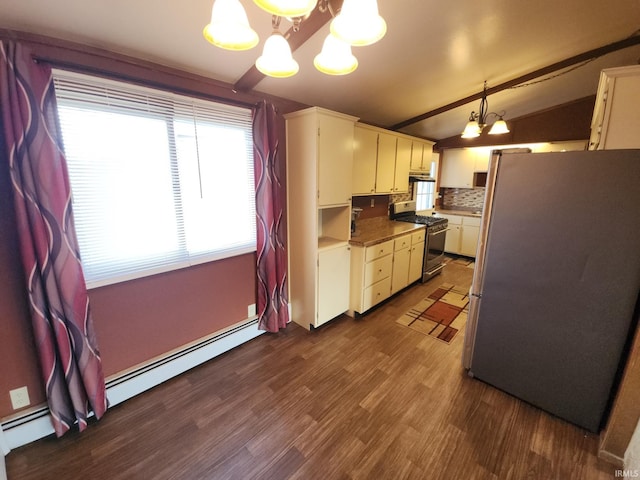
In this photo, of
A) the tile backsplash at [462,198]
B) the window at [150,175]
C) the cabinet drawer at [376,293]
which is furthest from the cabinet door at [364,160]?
the tile backsplash at [462,198]

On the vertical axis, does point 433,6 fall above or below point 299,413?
above

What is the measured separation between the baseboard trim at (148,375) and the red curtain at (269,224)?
0.25m

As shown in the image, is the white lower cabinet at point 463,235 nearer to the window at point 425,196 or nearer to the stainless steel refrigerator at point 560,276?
the window at point 425,196

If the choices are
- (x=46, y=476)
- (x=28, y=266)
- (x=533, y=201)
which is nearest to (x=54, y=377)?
(x=46, y=476)

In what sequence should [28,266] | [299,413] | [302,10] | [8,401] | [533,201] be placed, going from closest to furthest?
[302,10] → [28,266] → [8,401] → [533,201] → [299,413]

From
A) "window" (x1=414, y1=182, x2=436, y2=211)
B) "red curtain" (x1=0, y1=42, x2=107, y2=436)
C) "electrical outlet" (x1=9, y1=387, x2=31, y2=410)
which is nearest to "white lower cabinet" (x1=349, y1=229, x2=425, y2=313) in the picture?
"window" (x1=414, y1=182, x2=436, y2=211)

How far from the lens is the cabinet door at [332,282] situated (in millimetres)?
2611

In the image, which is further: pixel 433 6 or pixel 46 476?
pixel 433 6

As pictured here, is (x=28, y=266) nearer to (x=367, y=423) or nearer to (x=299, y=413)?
(x=299, y=413)

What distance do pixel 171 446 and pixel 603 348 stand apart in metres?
2.65

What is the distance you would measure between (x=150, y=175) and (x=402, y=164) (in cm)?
313

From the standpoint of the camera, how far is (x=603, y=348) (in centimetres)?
156

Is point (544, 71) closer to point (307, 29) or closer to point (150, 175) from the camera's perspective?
point (307, 29)

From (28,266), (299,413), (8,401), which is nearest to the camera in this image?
(28,266)
